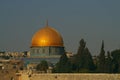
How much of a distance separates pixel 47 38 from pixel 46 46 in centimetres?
108

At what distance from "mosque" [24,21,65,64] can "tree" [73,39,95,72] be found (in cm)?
1457

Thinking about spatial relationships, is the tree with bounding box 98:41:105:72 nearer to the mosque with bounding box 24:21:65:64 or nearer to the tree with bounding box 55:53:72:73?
the tree with bounding box 55:53:72:73

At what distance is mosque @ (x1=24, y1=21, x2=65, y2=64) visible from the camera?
49375 millimetres

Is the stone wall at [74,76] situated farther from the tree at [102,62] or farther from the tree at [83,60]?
the tree at [83,60]

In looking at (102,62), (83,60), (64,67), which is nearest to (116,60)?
(102,62)

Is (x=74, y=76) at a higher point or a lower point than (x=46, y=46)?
lower

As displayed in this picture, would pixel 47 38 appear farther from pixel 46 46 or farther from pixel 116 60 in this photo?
pixel 116 60

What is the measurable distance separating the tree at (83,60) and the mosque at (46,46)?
1457 cm

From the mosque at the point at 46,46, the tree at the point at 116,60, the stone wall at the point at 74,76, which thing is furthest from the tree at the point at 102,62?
the mosque at the point at 46,46

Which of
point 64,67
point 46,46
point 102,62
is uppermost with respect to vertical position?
point 46,46

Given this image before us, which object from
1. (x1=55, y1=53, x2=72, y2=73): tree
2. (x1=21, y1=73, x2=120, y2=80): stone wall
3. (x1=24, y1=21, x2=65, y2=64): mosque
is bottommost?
(x1=21, y1=73, x2=120, y2=80): stone wall

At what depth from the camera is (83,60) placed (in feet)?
109

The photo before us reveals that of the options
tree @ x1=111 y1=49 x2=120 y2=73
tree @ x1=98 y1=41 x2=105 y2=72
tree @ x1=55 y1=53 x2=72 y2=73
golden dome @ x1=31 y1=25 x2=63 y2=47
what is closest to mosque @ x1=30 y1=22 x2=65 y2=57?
golden dome @ x1=31 y1=25 x2=63 y2=47

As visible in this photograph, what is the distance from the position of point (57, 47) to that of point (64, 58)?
15985mm
